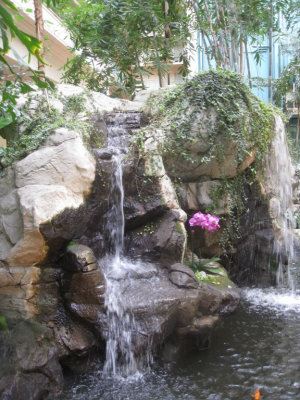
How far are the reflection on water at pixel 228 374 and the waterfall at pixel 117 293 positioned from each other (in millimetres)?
216

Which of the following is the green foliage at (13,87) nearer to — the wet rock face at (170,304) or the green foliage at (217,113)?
the green foliage at (217,113)

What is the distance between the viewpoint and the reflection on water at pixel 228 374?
3.67m

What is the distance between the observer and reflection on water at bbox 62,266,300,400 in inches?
144

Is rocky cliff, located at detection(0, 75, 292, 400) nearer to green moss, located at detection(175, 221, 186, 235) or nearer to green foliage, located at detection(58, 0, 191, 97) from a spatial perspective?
green moss, located at detection(175, 221, 186, 235)

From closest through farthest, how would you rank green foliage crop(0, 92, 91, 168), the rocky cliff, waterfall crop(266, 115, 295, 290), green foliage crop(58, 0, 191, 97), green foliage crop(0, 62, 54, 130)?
green foliage crop(0, 62, 54, 130) < the rocky cliff < green foliage crop(0, 92, 91, 168) < waterfall crop(266, 115, 295, 290) < green foliage crop(58, 0, 191, 97)

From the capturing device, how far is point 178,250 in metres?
5.12

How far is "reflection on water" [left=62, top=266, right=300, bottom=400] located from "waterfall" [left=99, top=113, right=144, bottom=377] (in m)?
0.22

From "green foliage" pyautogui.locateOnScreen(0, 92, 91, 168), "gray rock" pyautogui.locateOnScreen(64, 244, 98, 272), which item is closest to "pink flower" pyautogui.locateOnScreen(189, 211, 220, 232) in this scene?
"gray rock" pyautogui.locateOnScreen(64, 244, 98, 272)

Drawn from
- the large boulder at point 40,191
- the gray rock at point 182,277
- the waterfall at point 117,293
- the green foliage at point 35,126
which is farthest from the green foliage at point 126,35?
the gray rock at point 182,277

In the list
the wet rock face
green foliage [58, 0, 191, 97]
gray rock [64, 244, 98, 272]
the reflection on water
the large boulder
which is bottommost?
the reflection on water

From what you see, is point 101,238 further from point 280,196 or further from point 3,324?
point 280,196

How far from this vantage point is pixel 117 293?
437cm

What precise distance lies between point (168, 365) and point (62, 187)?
2.67 m

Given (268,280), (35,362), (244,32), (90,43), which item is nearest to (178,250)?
(35,362)
